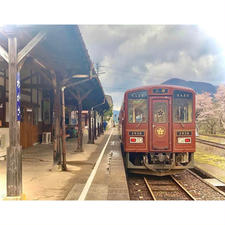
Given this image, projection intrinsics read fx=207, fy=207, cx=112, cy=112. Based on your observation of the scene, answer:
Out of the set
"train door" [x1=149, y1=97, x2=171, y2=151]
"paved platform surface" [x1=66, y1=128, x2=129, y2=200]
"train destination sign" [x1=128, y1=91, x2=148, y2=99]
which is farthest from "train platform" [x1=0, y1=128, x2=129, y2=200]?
"train destination sign" [x1=128, y1=91, x2=148, y2=99]

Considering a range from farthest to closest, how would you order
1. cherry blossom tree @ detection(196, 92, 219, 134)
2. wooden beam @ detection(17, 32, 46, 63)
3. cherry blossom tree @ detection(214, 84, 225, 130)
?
cherry blossom tree @ detection(196, 92, 219, 134), cherry blossom tree @ detection(214, 84, 225, 130), wooden beam @ detection(17, 32, 46, 63)

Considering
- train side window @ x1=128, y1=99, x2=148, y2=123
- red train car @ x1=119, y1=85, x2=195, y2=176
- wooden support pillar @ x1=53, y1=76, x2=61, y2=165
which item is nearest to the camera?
red train car @ x1=119, y1=85, x2=195, y2=176

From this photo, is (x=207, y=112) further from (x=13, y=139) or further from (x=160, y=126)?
(x=13, y=139)

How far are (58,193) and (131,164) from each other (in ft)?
7.95

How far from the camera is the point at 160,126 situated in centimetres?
601

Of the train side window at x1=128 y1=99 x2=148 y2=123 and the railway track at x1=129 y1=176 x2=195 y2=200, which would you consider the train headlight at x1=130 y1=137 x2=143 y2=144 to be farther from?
the railway track at x1=129 y1=176 x2=195 y2=200

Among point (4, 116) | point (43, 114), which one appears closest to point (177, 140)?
point (4, 116)

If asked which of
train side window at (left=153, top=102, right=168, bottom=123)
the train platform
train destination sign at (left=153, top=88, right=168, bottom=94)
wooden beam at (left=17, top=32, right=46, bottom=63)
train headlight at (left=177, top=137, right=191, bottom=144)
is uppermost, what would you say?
wooden beam at (left=17, top=32, right=46, bottom=63)

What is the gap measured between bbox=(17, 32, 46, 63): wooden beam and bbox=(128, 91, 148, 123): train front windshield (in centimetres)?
303

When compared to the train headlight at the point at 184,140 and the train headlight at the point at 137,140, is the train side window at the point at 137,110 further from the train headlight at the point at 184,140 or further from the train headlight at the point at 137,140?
the train headlight at the point at 184,140

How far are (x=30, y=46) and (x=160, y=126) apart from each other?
13.0 feet

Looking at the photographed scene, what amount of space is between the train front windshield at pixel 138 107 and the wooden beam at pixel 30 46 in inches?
119

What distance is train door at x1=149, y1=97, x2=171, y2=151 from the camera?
5957 mm
